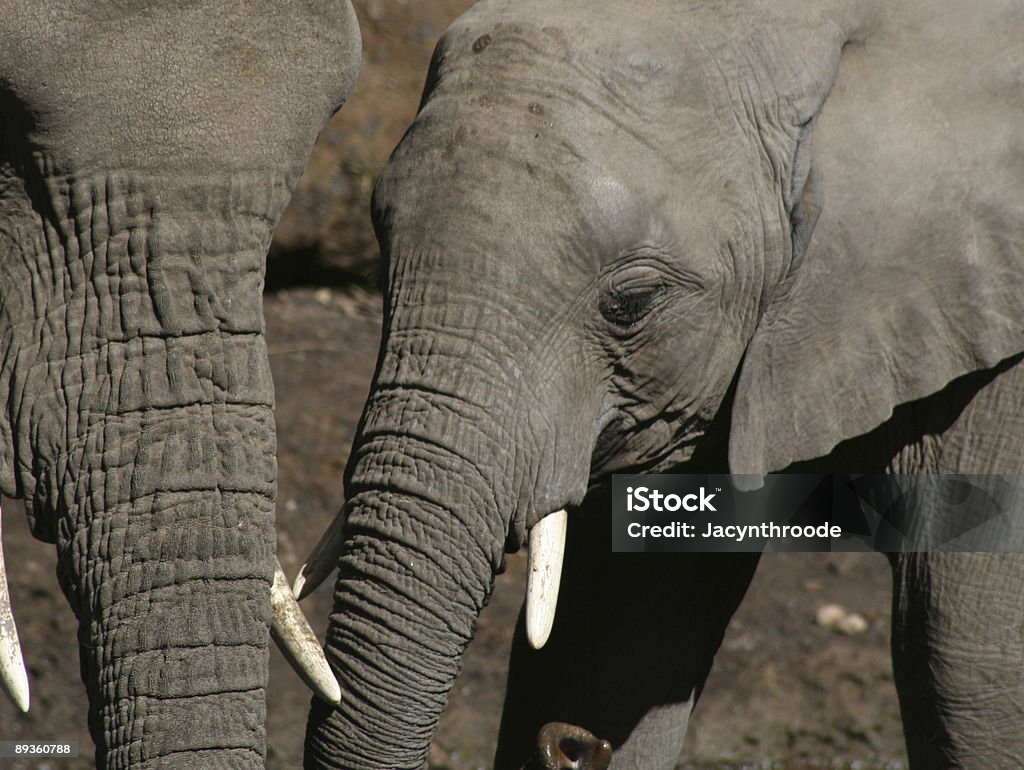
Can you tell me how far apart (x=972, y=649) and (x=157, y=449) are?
1.57m

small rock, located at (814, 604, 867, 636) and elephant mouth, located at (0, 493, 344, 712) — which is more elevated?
small rock, located at (814, 604, 867, 636)

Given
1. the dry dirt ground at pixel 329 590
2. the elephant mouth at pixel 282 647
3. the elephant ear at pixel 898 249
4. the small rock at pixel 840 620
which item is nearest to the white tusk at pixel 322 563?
the elephant mouth at pixel 282 647

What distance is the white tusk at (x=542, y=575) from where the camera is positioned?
104 inches

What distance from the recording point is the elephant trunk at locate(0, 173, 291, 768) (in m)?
→ 2.03

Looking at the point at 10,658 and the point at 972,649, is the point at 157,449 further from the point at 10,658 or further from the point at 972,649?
the point at 972,649

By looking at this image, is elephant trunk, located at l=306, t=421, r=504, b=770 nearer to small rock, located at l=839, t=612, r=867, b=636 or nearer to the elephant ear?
the elephant ear

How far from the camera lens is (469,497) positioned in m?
2.53

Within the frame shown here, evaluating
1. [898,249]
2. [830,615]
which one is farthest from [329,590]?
[898,249]

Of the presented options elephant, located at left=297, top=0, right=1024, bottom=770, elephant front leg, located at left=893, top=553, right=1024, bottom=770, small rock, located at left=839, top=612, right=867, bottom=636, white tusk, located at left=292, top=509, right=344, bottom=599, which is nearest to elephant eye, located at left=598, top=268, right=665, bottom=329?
elephant, located at left=297, top=0, right=1024, bottom=770

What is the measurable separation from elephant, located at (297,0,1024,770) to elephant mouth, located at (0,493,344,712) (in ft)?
0.46

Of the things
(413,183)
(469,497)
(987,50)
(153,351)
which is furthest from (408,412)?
(987,50)

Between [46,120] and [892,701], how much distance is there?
12.1ft

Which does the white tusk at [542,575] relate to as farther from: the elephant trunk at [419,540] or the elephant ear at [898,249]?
the elephant ear at [898,249]

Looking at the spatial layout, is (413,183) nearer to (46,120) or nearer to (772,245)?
(772,245)
